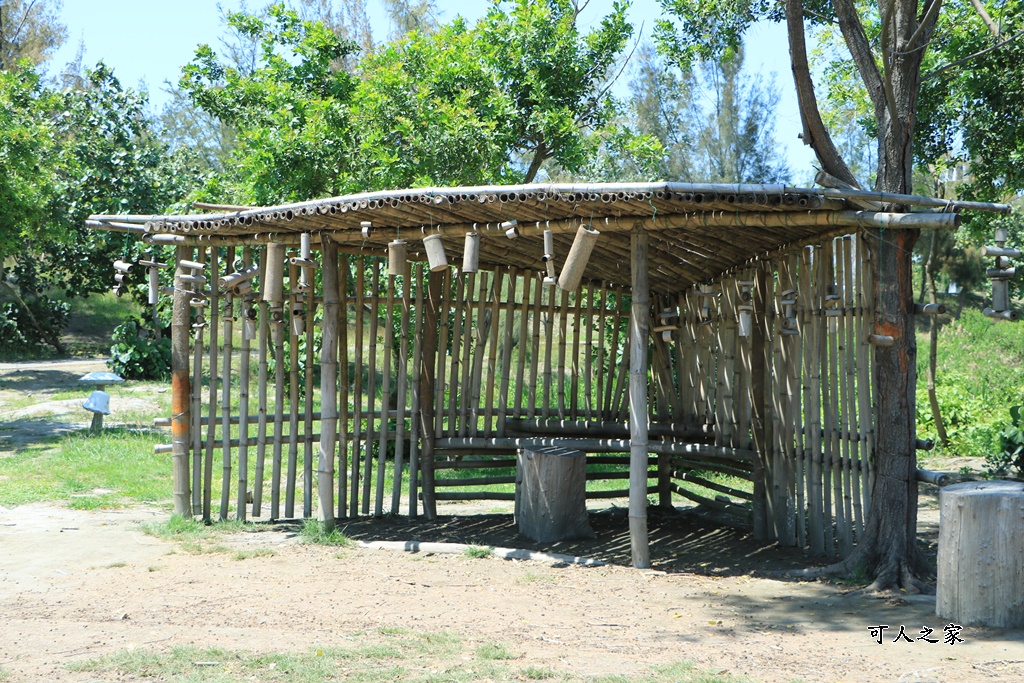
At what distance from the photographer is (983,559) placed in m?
4.61

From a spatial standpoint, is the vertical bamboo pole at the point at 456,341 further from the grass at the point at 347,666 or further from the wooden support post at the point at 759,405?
the grass at the point at 347,666

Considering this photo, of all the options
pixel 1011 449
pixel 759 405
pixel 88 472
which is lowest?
pixel 88 472

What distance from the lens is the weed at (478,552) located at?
6469 millimetres

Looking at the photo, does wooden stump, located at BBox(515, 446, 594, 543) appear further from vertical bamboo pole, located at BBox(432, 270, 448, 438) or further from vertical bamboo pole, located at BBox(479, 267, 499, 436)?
vertical bamboo pole, located at BBox(432, 270, 448, 438)

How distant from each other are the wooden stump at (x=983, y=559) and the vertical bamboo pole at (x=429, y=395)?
4.22 metres

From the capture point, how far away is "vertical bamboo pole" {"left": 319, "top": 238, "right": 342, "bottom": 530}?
22.6ft

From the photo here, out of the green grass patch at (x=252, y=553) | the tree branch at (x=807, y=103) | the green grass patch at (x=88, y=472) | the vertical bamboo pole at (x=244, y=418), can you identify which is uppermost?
the tree branch at (x=807, y=103)

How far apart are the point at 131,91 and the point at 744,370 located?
16.7m

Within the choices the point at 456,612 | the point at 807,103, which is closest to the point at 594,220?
the point at 807,103

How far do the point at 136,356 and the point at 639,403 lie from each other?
13.0m

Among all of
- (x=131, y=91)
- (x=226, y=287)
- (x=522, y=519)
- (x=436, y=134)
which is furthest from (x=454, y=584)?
(x=131, y=91)

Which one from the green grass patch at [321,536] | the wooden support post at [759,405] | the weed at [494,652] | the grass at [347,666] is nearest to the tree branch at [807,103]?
the wooden support post at [759,405]

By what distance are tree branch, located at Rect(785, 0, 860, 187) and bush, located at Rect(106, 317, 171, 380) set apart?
13.6 meters

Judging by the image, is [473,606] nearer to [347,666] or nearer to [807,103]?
→ [347,666]
